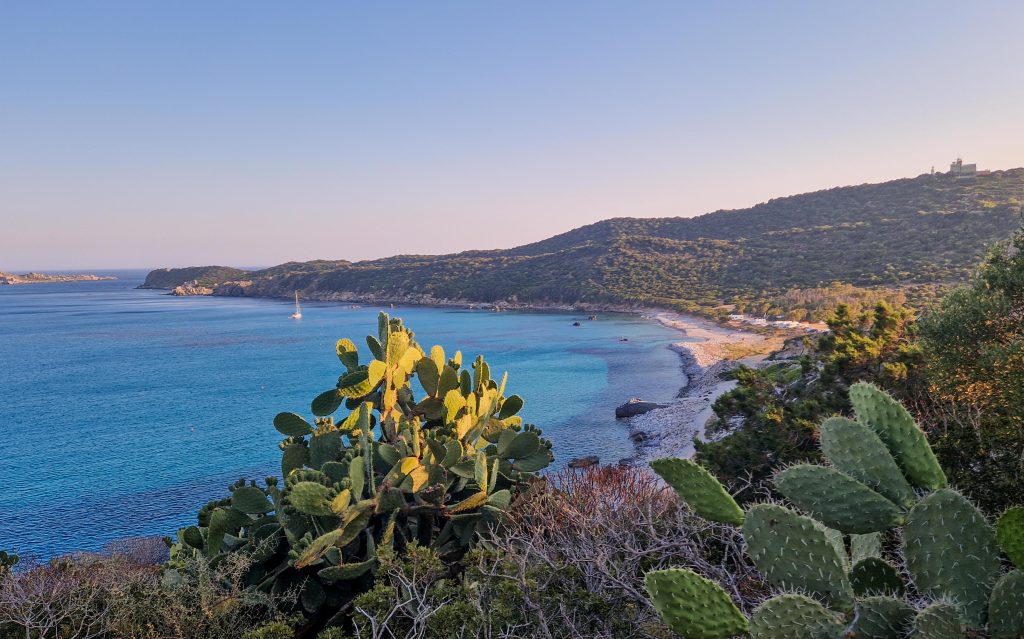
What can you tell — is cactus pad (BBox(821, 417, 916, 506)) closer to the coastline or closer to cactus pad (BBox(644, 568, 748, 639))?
cactus pad (BBox(644, 568, 748, 639))

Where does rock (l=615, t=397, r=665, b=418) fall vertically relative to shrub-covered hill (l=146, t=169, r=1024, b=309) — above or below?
below

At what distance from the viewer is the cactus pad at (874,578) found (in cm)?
269

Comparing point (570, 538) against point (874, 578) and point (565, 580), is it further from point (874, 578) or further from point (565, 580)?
point (874, 578)

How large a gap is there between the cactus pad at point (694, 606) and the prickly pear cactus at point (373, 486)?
133 inches

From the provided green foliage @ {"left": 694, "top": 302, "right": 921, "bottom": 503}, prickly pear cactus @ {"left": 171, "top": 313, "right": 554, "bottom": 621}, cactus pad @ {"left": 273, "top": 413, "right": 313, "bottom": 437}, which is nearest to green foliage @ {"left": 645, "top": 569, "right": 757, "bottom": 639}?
prickly pear cactus @ {"left": 171, "top": 313, "right": 554, "bottom": 621}

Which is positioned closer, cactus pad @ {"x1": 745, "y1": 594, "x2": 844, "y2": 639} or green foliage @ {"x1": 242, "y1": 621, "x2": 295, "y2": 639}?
cactus pad @ {"x1": 745, "y1": 594, "x2": 844, "y2": 639}

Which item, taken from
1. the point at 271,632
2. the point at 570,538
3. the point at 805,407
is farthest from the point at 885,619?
the point at 805,407

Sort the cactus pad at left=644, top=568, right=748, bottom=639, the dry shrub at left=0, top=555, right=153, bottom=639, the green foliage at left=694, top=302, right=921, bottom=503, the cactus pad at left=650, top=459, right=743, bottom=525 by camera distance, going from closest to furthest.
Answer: the cactus pad at left=644, top=568, right=748, bottom=639 → the cactus pad at left=650, top=459, right=743, bottom=525 → the dry shrub at left=0, top=555, right=153, bottom=639 → the green foliage at left=694, top=302, right=921, bottom=503

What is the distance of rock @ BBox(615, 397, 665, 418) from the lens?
29.9 m

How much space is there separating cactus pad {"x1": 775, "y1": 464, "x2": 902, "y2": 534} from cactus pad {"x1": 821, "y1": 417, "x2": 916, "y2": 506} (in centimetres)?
11

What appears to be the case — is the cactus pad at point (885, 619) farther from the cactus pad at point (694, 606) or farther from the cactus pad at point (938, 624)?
the cactus pad at point (694, 606)

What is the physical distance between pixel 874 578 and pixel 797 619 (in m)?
0.74

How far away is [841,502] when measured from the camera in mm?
2855

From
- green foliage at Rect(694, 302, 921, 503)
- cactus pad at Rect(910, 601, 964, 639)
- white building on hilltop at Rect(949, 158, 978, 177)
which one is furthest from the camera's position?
white building on hilltop at Rect(949, 158, 978, 177)
